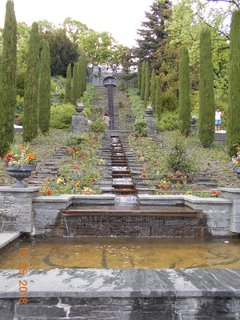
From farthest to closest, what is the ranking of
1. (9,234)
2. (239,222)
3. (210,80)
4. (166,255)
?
1. (210,80)
2. (239,222)
3. (9,234)
4. (166,255)

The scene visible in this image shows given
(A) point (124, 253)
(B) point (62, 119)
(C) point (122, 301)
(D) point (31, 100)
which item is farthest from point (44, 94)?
(C) point (122, 301)

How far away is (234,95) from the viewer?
40.9 ft

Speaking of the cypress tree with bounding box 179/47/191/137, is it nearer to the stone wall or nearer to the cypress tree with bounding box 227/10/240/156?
the cypress tree with bounding box 227/10/240/156

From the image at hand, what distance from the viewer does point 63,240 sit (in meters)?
5.58

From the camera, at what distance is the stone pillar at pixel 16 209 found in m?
5.51

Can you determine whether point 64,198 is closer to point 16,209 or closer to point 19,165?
point 16,209

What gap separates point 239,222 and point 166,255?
1.96m

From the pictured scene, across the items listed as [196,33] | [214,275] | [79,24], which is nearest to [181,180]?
[214,275]

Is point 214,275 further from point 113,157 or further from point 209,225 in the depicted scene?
point 113,157

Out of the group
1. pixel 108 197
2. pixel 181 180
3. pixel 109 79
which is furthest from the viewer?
pixel 109 79

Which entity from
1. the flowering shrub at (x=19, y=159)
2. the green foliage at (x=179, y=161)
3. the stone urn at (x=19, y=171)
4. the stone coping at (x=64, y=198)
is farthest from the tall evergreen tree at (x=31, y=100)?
the stone urn at (x=19, y=171)

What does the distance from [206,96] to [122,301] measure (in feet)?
43.4

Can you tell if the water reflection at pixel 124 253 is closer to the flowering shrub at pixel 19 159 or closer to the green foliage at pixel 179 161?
the flowering shrub at pixel 19 159

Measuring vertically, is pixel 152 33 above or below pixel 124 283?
above
